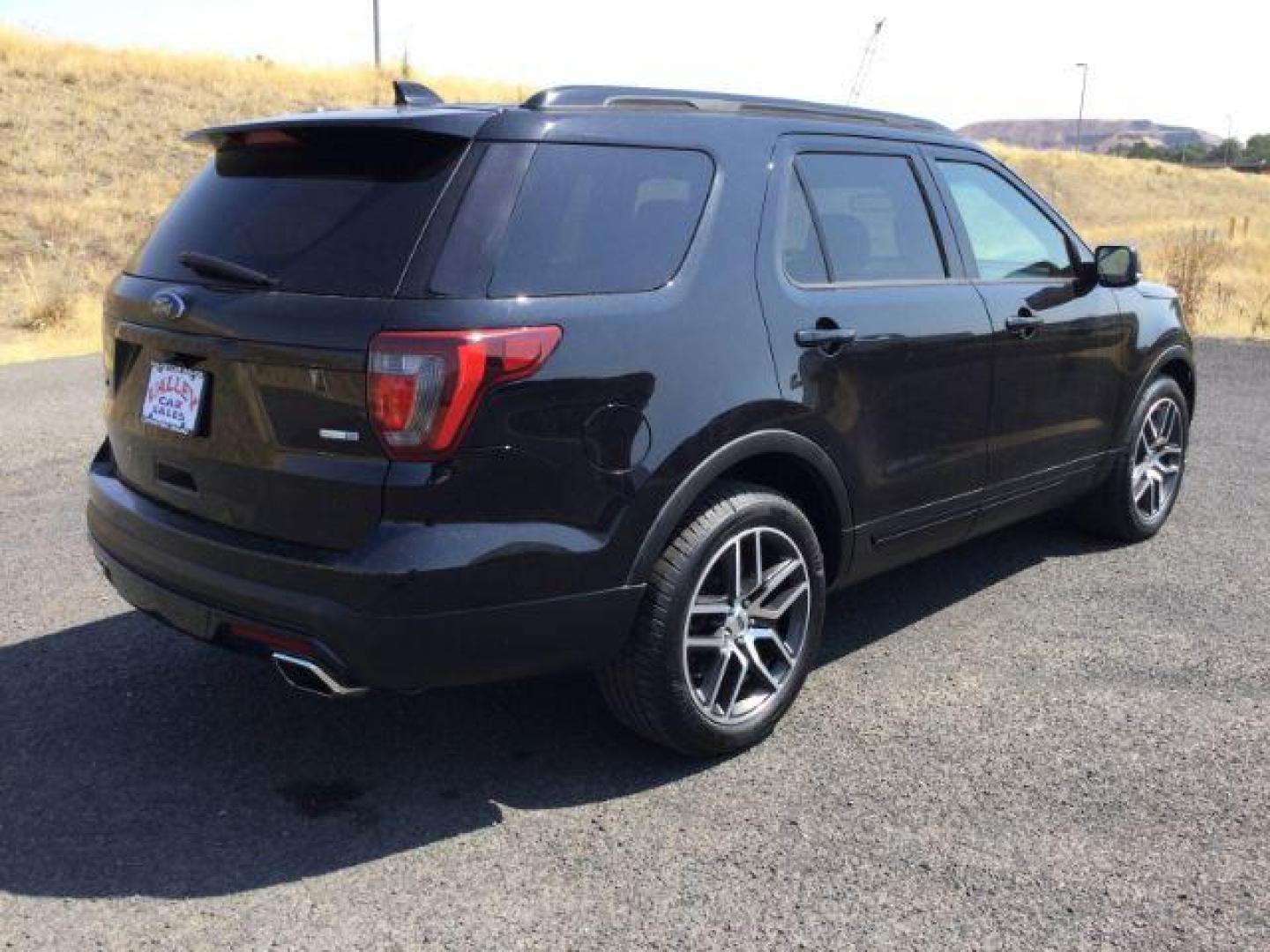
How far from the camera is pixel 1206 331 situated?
13.3m

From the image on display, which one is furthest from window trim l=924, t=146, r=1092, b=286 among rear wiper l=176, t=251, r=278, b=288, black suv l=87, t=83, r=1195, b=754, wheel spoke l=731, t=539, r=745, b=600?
rear wiper l=176, t=251, r=278, b=288

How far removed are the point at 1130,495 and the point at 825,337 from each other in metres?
2.55

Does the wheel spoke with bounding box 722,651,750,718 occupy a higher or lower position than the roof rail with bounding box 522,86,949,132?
lower

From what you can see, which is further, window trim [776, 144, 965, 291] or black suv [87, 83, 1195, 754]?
window trim [776, 144, 965, 291]

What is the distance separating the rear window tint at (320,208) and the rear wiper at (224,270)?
3 centimetres

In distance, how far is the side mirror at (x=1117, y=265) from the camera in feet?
16.0

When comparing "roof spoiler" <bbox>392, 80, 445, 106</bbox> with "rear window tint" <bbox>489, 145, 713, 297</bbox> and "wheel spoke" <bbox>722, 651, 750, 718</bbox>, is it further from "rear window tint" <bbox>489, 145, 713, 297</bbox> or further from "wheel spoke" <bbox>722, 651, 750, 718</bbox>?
"wheel spoke" <bbox>722, 651, 750, 718</bbox>

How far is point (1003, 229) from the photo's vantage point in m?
4.60

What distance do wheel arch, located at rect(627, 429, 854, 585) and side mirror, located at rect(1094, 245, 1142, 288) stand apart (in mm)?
1973

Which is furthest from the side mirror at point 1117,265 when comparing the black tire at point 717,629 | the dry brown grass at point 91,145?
the dry brown grass at point 91,145

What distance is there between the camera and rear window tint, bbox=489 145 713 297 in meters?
2.89

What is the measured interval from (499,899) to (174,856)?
2.79 feet

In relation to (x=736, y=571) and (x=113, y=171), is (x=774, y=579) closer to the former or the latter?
(x=736, y=571)

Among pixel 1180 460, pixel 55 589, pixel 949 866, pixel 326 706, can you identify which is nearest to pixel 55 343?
pixel 55 589
